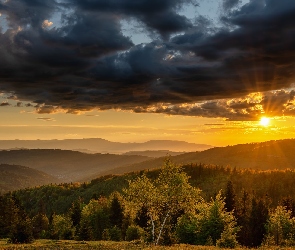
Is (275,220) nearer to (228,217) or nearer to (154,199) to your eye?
(228,217)

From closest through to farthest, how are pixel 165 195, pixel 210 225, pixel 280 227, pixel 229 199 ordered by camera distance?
pixel 165 195
pixel 210 225
pixel 280 227
pixel 229 199

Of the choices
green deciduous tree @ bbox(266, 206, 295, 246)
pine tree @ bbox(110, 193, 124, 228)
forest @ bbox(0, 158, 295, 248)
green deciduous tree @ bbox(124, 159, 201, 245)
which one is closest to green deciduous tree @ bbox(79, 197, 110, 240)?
forest @ bbox(0, 158, 295, 248)

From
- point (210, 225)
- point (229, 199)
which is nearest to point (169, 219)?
point (210, 225)

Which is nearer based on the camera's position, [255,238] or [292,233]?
[292,233]

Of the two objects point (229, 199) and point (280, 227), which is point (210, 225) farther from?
point (229, 199)

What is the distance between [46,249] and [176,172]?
22.9 meters

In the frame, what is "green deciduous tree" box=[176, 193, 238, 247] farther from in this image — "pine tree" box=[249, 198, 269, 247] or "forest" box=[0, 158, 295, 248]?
"pine tree" box=[249, 198, 269, 247]

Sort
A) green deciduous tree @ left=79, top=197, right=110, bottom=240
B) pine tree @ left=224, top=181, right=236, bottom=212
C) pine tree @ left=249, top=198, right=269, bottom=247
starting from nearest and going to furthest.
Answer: pine tree @ left=249, top=198, right=269, bottom=247
pine tree @ left=224, top=181, right=236, bottom=212
green deciduous tree @ left=79, top=197, right=110, bottom=240

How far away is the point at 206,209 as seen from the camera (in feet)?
259

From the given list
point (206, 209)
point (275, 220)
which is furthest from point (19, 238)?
point (275, 220)

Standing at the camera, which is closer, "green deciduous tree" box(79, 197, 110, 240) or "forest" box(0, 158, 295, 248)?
"forest" box(0, 158, 295, 248)

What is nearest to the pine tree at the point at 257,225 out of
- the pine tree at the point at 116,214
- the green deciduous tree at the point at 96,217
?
the pine tree at the point at 116,214

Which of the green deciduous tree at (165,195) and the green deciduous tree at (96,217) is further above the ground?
the green deciduous tree at (165,195)

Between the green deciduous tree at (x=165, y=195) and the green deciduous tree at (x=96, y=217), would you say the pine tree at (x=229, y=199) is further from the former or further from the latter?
the green deciduous tree at (x=165, y=195)
